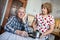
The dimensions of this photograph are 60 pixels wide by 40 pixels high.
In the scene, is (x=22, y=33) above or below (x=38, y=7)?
below

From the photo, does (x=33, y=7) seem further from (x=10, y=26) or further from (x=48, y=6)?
Result: (x=10, y=26)

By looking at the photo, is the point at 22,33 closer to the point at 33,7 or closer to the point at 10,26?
the point at 10,26

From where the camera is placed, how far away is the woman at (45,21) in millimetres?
1618

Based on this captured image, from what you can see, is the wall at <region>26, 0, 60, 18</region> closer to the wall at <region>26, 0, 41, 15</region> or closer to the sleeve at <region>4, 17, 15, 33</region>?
the wall at <region>26, 0, 41, 15</region>

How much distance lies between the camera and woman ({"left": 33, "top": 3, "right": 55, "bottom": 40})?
1618 millimetres

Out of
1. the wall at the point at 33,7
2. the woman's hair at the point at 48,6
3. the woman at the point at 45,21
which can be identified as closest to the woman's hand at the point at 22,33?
the woman at the point at 45,21

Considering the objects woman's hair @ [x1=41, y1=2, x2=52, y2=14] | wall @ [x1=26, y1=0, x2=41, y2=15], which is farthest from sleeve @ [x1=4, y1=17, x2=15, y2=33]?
woman's hair @ [x1=41, y1=2, x2=52, y2=14]

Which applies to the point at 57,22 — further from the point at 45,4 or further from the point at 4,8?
the point at 4,8

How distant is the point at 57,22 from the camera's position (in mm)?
1641

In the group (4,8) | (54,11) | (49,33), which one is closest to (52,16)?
(54,11)

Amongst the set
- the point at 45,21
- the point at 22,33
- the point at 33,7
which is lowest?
the point at 22,33

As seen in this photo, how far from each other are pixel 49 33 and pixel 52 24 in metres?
0.09

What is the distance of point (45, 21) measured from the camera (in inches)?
64.5

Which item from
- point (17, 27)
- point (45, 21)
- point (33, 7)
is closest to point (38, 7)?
point (33, 7)
